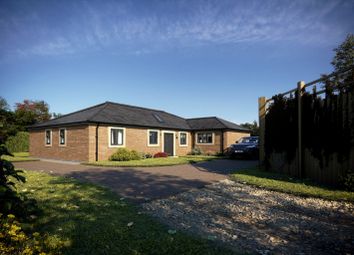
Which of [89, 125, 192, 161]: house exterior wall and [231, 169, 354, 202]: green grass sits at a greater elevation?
[89, 125, 192, 161]: house exterior wall

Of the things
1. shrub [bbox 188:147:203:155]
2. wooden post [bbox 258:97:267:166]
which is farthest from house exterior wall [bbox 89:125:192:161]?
wooden post [bbox 258:97:267:166]

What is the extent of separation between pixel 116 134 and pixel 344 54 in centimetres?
2961

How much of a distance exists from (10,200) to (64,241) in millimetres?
1105

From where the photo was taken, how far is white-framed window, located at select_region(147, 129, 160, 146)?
2109cm

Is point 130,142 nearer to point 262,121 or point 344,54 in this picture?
point 262,121

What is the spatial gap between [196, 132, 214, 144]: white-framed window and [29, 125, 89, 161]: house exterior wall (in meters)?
14.1

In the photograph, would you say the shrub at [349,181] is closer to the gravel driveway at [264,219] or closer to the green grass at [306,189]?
the green grass at [306,189]

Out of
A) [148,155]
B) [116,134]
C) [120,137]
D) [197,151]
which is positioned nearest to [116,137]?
[116,134]

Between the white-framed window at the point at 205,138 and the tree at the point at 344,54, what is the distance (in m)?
18.1

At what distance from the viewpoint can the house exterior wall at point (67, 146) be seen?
54.5ft

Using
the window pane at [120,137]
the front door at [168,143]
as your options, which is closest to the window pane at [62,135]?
the window pane at [120,137]

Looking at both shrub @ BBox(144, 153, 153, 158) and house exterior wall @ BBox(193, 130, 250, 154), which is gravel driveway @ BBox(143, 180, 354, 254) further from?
house exterior wall @ BBox(193, 130, 250, 154)

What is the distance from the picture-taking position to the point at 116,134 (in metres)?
18.2

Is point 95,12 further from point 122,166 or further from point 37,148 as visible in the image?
point 37,148
